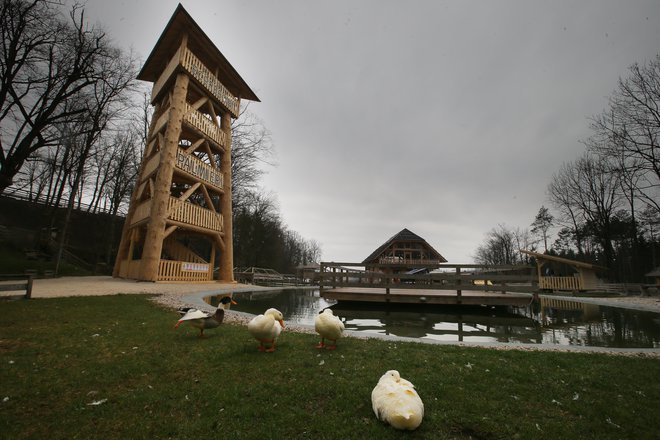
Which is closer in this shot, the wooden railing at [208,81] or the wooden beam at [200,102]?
the wooden railing at [208,81]

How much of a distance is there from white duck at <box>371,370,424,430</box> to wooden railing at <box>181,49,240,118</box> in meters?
20.8

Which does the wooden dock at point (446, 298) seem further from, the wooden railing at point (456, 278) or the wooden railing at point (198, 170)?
the wooden railing at point (198, 170)

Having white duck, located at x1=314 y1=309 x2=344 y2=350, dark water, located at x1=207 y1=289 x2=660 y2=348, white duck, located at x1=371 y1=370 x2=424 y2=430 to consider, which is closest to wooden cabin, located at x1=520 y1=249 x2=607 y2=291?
dark water, located at x1=207 y1=289 x2=660 y2=348

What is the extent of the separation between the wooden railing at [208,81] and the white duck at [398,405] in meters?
20.8

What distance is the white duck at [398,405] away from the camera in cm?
243

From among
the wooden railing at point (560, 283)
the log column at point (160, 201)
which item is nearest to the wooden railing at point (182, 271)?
the log column at point (160, 201)

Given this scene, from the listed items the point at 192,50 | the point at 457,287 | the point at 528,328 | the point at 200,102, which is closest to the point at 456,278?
the point at 457,287

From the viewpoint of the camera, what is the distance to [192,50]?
20.1 metres

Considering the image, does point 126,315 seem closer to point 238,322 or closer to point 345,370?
point 238,322

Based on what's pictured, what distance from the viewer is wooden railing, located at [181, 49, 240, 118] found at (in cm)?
1812

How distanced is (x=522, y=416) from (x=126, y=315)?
7895 millimetres

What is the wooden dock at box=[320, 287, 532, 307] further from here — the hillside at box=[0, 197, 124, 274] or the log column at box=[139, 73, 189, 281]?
the hillside at box=[0, 197, 124, 274]

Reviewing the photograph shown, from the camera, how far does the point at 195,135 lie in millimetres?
19984

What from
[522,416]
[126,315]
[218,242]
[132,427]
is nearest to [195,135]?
[218,242]
